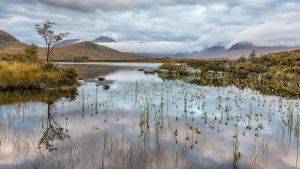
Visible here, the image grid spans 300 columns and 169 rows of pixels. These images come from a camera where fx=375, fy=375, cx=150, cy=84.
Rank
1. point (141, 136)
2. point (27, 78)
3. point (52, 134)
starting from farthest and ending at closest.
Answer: point (27, 78), point (52, 134), point (141, 136)

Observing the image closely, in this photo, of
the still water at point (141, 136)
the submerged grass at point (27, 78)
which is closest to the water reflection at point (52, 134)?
the still water at point (141, 136)

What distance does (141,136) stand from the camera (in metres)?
22.3

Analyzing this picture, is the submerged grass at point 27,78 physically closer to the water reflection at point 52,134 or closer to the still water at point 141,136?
the still water at point 141,136

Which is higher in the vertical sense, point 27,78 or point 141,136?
point 27,78

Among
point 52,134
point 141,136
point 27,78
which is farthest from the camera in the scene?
point 27,78

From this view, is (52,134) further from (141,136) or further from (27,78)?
(27,78)

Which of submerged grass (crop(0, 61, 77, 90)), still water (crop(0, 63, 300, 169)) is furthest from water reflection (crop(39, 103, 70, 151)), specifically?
submerged grass (crop(0, 61, 77, 90))

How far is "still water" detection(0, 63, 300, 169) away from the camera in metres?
17.3

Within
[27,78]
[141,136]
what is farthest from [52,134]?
[27,78]

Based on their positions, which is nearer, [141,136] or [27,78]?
[141,136]

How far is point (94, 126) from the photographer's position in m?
25.2

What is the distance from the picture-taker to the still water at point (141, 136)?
56.7 ft

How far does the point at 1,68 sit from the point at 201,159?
37.6 metres

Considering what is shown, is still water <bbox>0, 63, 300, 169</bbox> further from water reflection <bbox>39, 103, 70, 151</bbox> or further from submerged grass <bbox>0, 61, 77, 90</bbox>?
submerged grass <bbox>0, 61, 77, 90</bbox>
